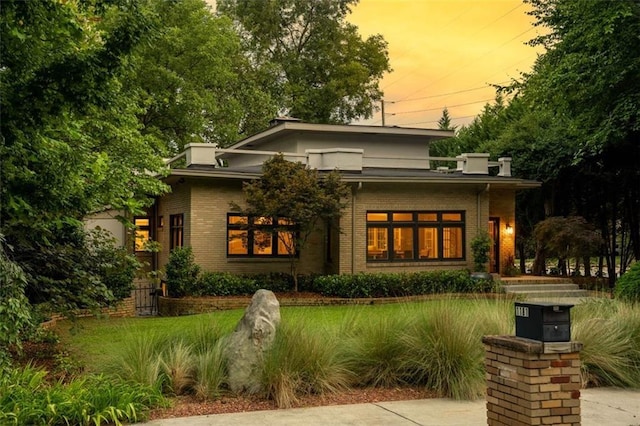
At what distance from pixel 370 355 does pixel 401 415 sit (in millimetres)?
1461

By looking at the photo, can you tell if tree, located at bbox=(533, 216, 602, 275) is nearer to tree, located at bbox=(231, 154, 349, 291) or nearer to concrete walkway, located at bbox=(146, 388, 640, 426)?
tree, located at bbox=(231, 154, 349, 291)

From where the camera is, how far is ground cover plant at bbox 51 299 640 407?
25.1ft

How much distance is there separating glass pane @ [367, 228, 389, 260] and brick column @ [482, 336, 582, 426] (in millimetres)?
15609

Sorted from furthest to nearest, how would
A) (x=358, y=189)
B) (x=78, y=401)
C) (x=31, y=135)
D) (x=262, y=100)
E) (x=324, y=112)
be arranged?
(x=324, y=112)
(x=262, y=100)
(x=358, y=189)
(x=31, y=135)
(x=78, y=401)

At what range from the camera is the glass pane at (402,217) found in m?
22.0

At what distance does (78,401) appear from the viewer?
20.9 feet

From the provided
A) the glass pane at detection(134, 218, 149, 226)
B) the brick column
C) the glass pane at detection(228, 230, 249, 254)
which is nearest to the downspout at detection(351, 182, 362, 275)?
the glass pane at detection(228, 230, 249, 254)

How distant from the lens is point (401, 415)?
701cm

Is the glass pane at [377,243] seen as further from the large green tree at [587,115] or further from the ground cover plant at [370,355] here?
the ground cover plant at [370,355]

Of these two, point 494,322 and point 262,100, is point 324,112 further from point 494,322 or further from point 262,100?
point 494,322

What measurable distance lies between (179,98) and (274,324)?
85.9 feet

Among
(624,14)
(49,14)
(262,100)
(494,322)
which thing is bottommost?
(494,322)

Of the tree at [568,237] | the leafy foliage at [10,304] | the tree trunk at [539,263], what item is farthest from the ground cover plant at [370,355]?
the tree trunk at [539,263]

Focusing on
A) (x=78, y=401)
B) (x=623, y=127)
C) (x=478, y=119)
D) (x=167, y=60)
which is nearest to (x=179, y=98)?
(x=167, y=60)
